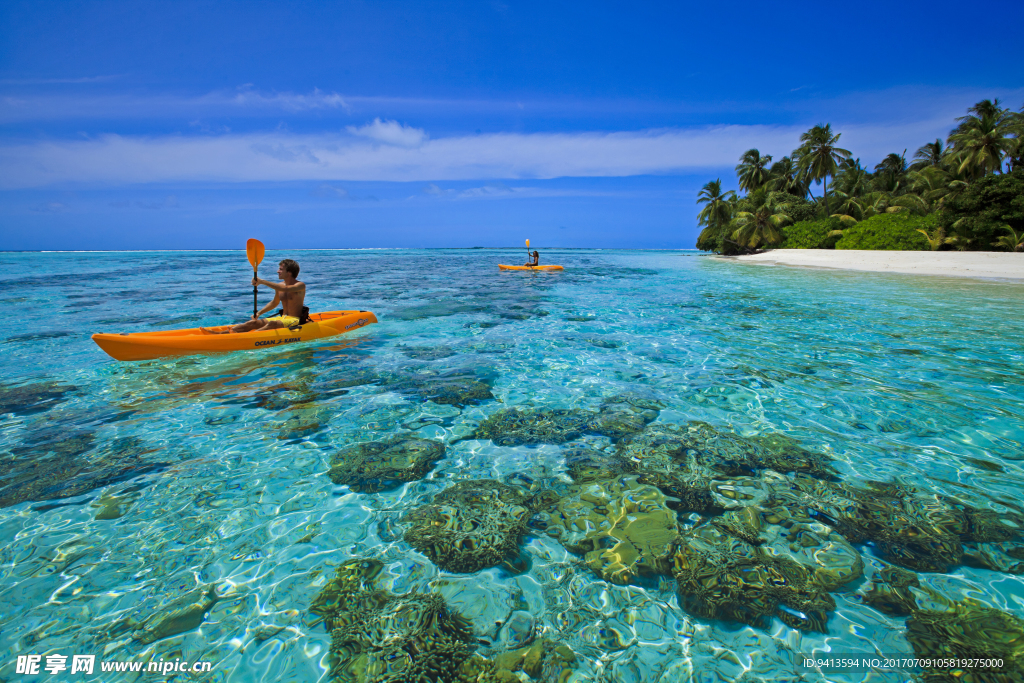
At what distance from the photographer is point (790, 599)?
308 centimetres

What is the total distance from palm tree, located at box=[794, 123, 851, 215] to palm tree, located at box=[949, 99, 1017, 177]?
43.6ft

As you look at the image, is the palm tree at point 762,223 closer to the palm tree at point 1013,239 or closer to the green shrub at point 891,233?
the green shrub at point 891,233

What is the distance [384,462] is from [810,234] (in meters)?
56.5

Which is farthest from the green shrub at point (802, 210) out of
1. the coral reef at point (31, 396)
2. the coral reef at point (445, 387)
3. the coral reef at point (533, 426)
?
the coral reef at point (31, 396)

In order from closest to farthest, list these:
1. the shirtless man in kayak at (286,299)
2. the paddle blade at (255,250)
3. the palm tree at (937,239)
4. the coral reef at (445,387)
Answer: the coral reef at (445,387) < the shirtless man in kayak at (286,299) < the paddle blade at (255,250) < the palm tree at (937,239)

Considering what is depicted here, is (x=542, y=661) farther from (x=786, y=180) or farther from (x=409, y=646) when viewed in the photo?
(x=786, y=180)

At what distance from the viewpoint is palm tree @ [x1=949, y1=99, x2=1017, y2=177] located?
34.0m

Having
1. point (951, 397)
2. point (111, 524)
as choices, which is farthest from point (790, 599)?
point (951, 397)

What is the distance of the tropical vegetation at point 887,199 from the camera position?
29.7 metres

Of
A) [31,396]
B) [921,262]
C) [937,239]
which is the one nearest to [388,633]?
[31,396]

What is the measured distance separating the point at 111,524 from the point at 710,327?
1332 cm

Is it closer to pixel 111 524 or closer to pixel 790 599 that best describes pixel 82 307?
pixel 111 524

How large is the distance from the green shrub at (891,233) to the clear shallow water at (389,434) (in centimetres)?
2846

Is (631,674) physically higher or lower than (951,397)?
lower
